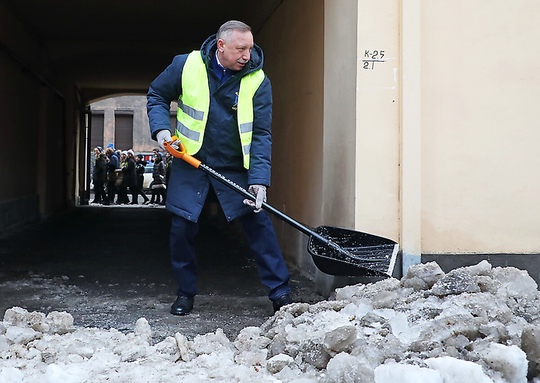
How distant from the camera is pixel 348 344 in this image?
259cm

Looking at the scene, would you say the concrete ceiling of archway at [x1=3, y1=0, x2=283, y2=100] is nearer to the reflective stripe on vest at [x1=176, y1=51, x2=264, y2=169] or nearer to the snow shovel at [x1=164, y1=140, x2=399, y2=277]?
the reflective stripe on vest at [x1=176, y1=51, x2=264, y2=169]

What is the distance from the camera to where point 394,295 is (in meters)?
3.27

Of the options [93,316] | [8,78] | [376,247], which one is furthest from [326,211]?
[8,78]

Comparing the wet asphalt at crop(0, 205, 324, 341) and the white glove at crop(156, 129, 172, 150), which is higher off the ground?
the white glove at crop(156, 129, 172, 150)

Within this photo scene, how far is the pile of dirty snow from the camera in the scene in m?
2.45

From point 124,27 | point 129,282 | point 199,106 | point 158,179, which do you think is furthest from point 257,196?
point 158,179

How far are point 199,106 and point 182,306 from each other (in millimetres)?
1217

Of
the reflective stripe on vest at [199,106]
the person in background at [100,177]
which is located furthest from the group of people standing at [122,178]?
the reflective stripe on vest at [199,106]

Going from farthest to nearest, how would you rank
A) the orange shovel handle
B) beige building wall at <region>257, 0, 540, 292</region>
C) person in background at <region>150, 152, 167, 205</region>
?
person in background at <region>150, 152, 167, 205</region>, beige building wall at <region>257, 0, 540, 292</region>, the orange shovel handle

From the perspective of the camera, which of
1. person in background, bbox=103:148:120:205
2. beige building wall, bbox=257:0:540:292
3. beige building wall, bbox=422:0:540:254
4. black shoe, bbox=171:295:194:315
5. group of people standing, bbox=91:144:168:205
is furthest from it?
person in background, bbox=103:148:120:205

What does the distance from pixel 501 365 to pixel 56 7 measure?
925 centimetres

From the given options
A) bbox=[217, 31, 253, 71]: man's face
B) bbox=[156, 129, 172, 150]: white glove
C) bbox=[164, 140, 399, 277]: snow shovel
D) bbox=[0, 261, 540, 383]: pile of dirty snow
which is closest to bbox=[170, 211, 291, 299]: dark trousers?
bbox=[164, 140, 399, 277]: snow shovel

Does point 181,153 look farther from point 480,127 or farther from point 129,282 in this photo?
point 480,127

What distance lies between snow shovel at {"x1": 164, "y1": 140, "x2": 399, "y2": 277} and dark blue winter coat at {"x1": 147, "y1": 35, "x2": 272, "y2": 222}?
113 mm
